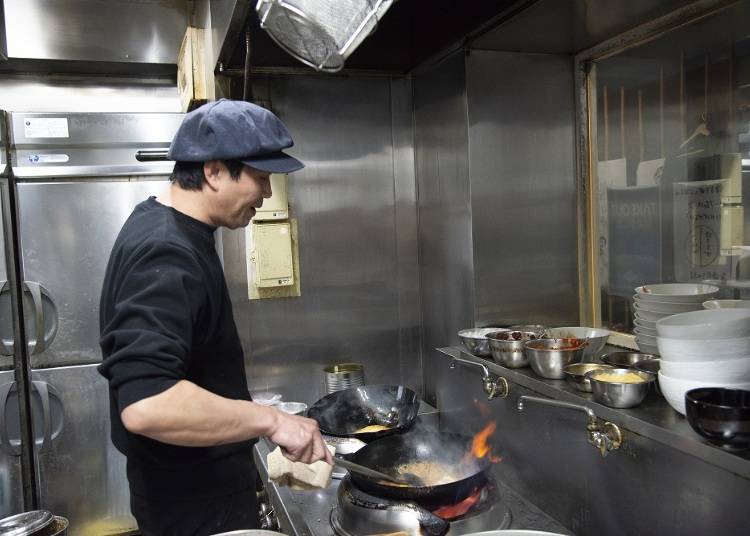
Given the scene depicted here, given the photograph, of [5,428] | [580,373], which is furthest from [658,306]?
[5,428]

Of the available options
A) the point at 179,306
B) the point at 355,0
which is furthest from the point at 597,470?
the point at 355,0

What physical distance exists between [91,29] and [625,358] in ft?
10.6

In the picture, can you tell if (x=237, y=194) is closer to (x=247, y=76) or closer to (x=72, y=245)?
(x=247, y=76)

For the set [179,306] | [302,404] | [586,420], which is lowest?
[302,404]

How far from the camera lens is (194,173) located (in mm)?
1625

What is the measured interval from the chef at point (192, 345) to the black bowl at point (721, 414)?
2.87ft

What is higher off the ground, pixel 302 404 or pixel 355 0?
pixel 355 0

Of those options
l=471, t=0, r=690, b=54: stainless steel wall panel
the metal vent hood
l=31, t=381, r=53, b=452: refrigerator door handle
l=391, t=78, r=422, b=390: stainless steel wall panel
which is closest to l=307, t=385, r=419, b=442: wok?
l=391, t=78, r=422, b=390: stainless steel wall panel

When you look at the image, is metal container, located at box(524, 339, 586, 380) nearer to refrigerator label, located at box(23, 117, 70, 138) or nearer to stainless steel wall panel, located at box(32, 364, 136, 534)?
stainless steel wall panel, located at box(32, 364, 136, 534)

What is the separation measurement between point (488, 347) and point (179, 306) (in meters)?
1.26

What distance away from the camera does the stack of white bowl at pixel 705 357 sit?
137cm

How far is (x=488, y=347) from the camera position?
2.28 metres

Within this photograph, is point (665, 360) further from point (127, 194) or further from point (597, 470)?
point (127, 194)

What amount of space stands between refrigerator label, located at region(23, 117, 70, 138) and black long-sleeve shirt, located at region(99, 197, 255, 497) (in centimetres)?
215
